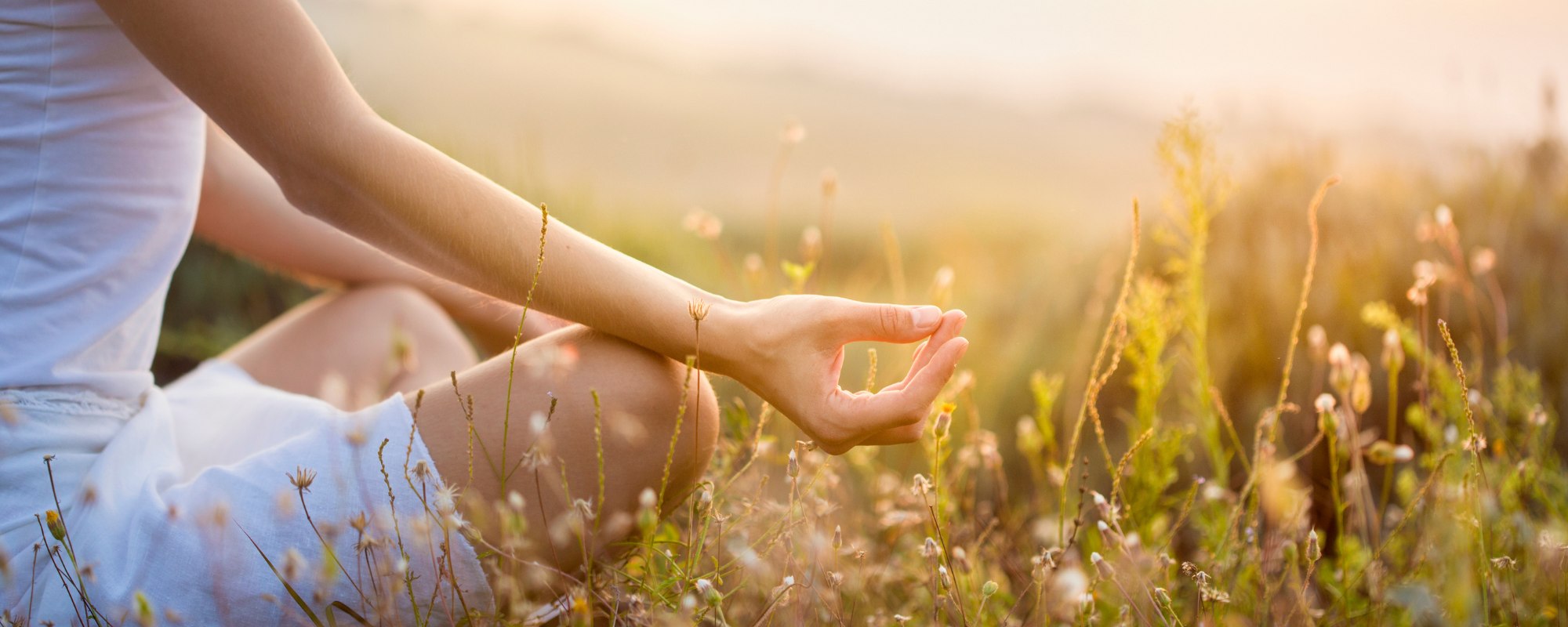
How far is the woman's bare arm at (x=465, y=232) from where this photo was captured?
97 centimetres

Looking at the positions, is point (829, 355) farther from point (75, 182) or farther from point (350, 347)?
point (350, 347)

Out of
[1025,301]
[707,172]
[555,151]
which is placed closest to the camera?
[1025,301]

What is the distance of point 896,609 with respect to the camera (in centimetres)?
178

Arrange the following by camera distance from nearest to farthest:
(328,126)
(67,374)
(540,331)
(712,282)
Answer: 1. (328,126)
2. (67,374)
3. (540,331)
4. (712,282)

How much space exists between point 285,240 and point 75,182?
0.66 metres

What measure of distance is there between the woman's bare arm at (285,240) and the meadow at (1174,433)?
51 centimetres

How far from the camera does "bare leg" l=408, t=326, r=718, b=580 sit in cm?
112

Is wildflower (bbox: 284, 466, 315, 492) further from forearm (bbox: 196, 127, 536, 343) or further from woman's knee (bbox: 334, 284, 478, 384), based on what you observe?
woman's knee (bbox: 334, 284, 478, 384)

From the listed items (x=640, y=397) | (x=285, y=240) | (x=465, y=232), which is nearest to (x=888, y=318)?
(x=640, y=397)

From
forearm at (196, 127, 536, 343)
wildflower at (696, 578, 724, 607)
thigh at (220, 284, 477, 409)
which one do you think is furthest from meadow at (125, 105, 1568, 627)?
thigh at (220, 284, 477, 409)

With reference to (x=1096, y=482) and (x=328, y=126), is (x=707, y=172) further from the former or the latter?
(x=328, y=126)

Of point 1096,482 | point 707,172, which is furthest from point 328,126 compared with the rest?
point 707,172

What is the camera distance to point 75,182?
1109mm

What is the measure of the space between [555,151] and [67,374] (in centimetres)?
308
